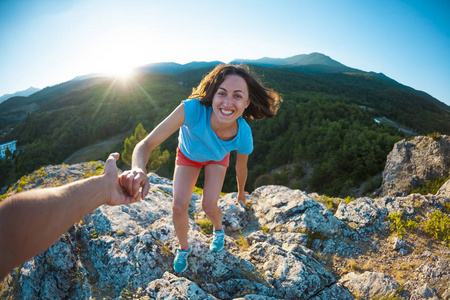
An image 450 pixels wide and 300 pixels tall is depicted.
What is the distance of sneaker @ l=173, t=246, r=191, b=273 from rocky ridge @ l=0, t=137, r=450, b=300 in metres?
0.10

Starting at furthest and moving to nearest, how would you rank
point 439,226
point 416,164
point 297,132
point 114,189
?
point 297,132 → point 416,164 → point 439,226 → point 114,189

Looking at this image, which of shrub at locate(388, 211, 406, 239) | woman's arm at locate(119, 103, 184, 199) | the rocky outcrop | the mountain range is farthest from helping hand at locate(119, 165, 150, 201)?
the rocky outcrop

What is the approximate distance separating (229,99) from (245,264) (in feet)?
8.75

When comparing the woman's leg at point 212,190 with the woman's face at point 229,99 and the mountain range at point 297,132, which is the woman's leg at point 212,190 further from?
the mountain range at point 297,132

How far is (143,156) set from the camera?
8.79ft

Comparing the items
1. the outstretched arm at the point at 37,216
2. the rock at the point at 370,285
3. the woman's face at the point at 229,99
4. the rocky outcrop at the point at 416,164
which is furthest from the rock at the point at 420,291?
the rocky outcrop at the point at 416,164

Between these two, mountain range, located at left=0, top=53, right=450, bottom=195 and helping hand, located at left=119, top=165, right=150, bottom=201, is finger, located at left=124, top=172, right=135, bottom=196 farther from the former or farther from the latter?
mountain range, located at left=0, top=53, right=450, bottom=195

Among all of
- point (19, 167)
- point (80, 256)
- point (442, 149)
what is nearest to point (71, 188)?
point (80, 256)

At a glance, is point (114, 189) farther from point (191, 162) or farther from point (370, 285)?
point (370, 285)

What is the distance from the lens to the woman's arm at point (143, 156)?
2146 millimetres

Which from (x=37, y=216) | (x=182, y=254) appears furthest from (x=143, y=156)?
(x=182, y=254)

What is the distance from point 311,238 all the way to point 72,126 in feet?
314

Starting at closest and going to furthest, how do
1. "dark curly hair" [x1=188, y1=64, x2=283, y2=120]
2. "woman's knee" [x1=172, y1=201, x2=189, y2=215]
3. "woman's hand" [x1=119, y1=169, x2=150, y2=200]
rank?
1. "woman's hand" [x1=119, y1=169, x2=150, y2=200]
2. "woman's knee" [x1=172, y1=201, x2=189, y2=215]
3. "dark curly hair" [x1=188, y1=64, x2=283, y2=120]

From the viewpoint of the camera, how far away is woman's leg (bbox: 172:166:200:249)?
3.36 m
